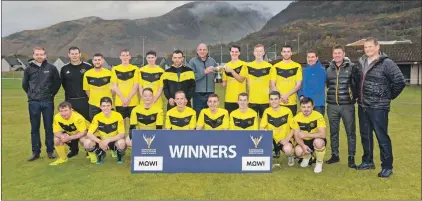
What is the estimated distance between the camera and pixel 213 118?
7398mm

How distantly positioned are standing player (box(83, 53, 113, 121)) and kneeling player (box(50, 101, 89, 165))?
421 millimetres

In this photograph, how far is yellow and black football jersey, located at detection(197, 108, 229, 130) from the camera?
7368 millimetres

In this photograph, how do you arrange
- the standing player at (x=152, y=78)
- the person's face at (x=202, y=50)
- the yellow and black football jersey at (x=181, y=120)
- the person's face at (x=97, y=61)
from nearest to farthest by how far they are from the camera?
the yellow and black football jersey at (x=181, y=120), the person's face at (x=97, y=61), the standing player at (x=152, y=78), the person's face at (x=202, y=50)

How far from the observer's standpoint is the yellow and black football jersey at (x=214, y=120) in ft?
24.2

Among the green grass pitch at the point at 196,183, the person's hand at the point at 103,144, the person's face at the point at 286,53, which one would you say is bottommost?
the green grass pitch at the point at 196,183

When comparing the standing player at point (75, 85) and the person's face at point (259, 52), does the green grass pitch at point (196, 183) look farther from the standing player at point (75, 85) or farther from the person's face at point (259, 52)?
the person's face at point (259, 52)

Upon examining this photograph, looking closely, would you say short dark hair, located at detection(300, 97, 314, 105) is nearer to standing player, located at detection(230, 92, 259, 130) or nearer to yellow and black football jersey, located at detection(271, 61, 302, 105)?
yellow and black football jersey, located at detection(271, 61, 302, 105)

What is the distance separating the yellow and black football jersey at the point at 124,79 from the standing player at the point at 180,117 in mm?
1115

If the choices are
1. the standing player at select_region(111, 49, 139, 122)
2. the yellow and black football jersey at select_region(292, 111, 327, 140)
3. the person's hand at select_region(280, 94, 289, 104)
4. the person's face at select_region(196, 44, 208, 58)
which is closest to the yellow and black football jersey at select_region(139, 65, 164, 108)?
the standing player at select_region(111, 49, 139, 122)

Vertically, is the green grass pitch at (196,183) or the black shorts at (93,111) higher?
the black shorts at (93,111)

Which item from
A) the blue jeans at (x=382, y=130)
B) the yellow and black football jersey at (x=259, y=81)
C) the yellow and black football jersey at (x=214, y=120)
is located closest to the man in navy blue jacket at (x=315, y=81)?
the yellow and black football jersey at (x=259, y=81)

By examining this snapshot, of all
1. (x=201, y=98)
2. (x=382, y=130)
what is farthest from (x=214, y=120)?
(x=382, y=130)

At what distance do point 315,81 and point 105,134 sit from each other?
3917mm

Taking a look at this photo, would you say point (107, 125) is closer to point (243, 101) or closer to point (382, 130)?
point (243, 101)
